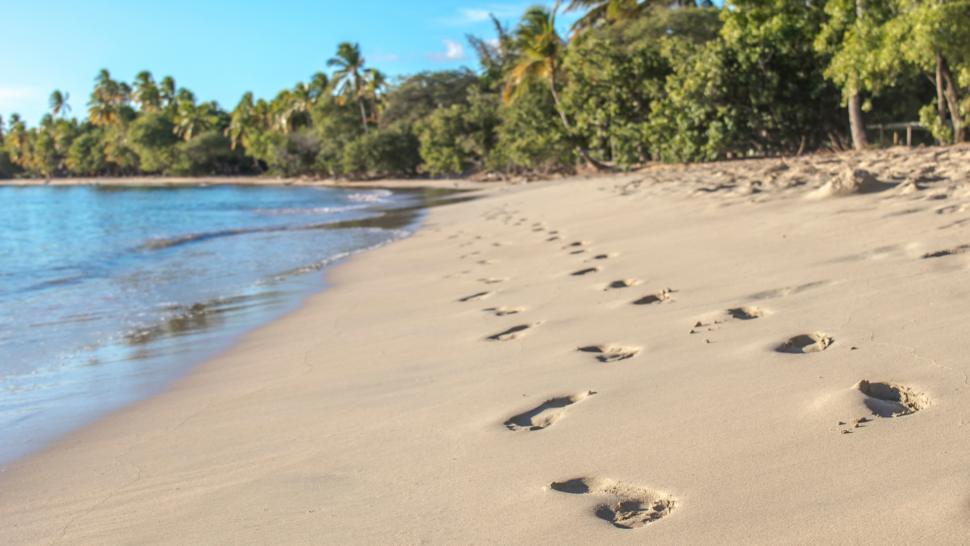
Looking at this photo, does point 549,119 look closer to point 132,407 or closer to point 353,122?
point 132,407

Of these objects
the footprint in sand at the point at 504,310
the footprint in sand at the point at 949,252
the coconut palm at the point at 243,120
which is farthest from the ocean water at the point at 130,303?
the coconut palm at the point at 243,120

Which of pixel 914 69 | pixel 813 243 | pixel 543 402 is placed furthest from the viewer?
pixel 914 69

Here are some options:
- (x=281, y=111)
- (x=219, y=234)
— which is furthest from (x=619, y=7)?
(x=281, y=111)

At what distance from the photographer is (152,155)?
215 feet

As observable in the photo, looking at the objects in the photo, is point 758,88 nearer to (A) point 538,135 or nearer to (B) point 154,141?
(A) point 538,135

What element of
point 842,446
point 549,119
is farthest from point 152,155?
point 842,446

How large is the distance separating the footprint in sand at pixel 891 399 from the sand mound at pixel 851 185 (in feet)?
12.9

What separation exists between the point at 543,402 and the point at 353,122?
1863 inches

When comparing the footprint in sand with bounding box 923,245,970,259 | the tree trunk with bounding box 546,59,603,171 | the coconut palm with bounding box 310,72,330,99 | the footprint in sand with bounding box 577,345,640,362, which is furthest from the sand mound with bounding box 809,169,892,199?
the coconut palm with bounding box 310,72,330,99

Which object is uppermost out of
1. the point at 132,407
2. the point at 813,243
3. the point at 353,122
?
the point at 353,122

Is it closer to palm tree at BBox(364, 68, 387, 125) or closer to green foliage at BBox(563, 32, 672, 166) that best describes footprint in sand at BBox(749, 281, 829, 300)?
green foliage at BBox(563, 32, 672, 166)

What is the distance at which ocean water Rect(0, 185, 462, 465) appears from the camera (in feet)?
10.9

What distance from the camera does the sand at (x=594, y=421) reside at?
1.50 meters

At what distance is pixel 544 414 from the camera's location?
2.21m
